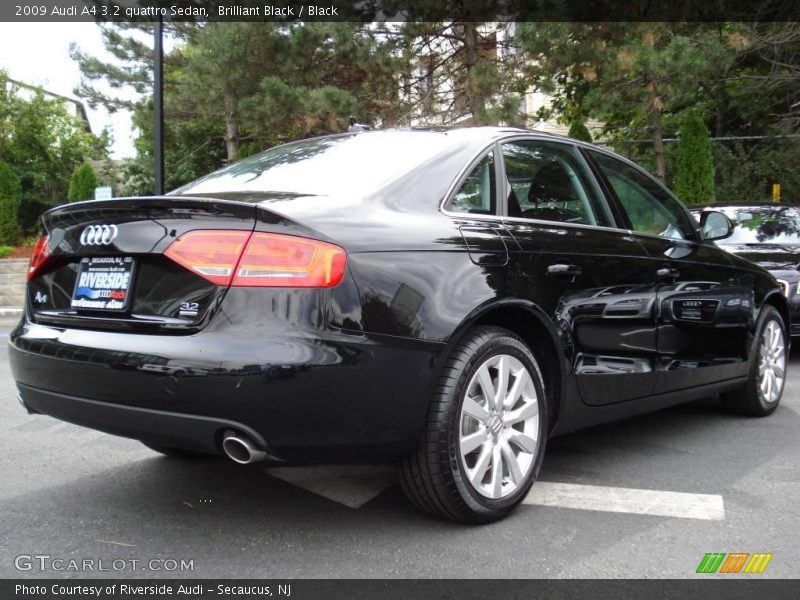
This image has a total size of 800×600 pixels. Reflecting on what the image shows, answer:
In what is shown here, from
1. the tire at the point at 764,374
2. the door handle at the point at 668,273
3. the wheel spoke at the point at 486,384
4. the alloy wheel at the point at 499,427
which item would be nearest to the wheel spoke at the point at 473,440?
the alloy wheel at the point at 499,427

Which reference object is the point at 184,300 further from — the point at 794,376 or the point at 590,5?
the point at 590,5

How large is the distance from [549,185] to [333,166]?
1.03 m

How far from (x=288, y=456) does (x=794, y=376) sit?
5252mm

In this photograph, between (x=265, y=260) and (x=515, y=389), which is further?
(x=515, y=389)

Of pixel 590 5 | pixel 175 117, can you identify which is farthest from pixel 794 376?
pixel 175 117

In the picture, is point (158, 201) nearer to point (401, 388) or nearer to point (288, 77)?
point (401, 388)

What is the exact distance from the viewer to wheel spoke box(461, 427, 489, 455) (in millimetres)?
2834

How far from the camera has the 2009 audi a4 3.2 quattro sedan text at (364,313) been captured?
2510 millimetres

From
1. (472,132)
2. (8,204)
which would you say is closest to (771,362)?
(472,132)

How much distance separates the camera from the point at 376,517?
10.2 feet

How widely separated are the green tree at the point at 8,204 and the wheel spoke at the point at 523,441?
18685mm

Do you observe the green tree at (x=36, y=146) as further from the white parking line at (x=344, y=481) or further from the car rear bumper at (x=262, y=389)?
the car rear bumper at (x=262, y=389)

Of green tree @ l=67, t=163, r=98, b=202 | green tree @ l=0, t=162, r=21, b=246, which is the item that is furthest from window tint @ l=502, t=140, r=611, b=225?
green tree @ l=0, t=162, r=21, b=246

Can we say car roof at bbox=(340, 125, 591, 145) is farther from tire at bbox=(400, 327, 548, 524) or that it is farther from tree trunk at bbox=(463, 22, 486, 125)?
tree trunk at bbox=(463, 22, 486, 125)
